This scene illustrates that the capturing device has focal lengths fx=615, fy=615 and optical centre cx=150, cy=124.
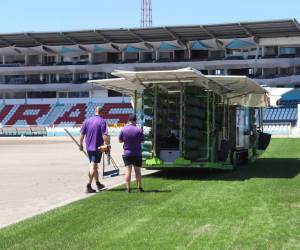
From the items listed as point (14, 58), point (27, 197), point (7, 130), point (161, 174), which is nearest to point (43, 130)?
point (7, 130)

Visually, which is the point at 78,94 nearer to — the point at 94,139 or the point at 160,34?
the point at 160,34

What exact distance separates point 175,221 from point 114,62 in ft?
252

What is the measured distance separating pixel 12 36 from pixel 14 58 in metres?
7.02

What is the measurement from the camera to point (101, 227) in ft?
30.5

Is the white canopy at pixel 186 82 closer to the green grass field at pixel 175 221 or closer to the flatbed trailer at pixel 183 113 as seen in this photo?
the flatbed trailer at pixel 183 113

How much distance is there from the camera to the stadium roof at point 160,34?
73.6m

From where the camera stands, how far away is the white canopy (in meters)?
16.9

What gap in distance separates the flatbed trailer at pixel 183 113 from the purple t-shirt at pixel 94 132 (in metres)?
3.28

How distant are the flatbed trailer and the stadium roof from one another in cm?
5514

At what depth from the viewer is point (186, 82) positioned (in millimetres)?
17859

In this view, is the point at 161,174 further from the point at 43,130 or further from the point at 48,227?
the point at 43,130

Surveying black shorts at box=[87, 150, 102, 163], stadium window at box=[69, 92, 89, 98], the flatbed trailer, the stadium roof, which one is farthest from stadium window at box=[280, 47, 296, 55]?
black shorts at box=[87, 150, 102, 163]

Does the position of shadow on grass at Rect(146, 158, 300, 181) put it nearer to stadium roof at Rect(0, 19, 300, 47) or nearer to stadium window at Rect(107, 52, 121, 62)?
stadium roof at Rect(0, 19, 300, 47)

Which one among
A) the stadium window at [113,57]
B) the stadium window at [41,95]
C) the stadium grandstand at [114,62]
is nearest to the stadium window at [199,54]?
the stadium grandstand at [114,62]
